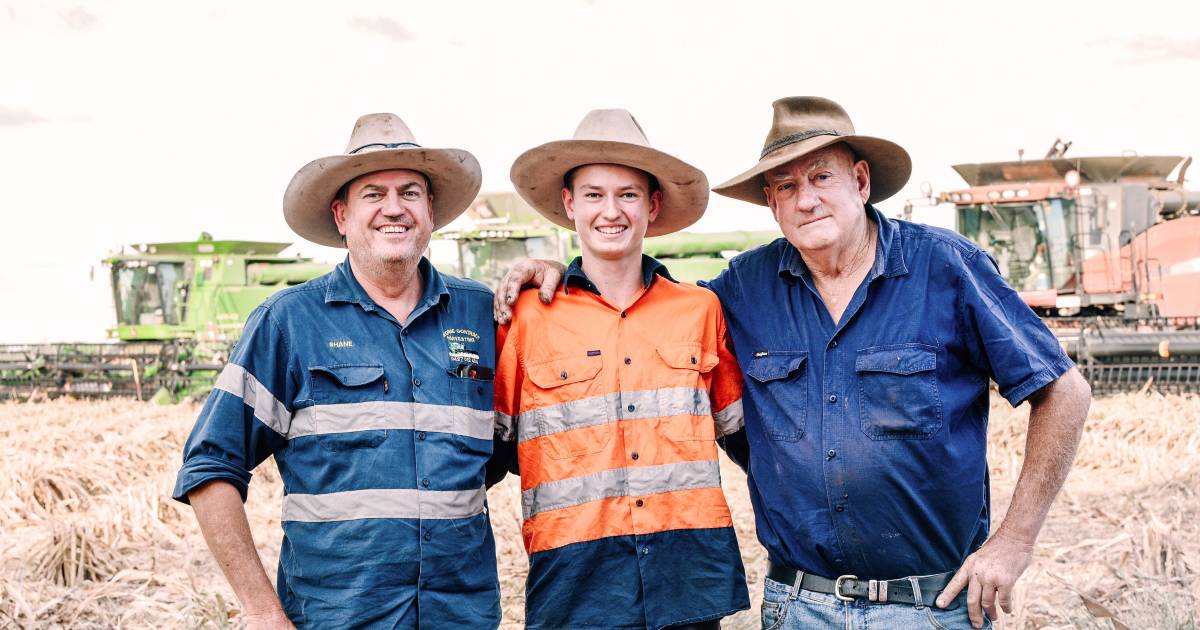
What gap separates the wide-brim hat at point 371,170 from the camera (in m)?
3.16

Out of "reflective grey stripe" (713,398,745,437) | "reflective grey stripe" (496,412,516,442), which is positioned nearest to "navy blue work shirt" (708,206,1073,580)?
"reflective grey stripe" (713,398,745,437)

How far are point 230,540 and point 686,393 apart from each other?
140cm

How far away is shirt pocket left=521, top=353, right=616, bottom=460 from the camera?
3098 millimetres

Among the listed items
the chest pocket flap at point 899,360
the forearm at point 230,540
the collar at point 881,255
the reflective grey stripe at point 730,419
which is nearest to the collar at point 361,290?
the forearm at point 230,540

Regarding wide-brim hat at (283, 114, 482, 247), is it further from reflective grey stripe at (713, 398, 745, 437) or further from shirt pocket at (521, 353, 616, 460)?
reflective grey stripe at (713, 398, 745, 437)

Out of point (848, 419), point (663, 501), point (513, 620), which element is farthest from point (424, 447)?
point (513, 620)

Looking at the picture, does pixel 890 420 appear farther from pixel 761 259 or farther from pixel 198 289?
pixel 198 289

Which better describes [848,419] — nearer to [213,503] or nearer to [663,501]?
[663,501]

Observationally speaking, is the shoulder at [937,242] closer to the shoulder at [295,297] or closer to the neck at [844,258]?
the neck at [844,258]

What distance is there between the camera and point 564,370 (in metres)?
3.15

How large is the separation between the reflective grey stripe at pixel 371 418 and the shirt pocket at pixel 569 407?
303 millimetres

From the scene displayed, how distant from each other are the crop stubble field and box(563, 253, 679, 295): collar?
2.17m

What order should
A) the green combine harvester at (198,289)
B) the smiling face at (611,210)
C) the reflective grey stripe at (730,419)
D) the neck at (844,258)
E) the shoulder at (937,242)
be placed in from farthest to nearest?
Answer: the green combine harvester at (198,289), the reflective grey stripe at (730,419), the smiling face at (611,210), the neck at (844,258), the shoulder at (937,242)

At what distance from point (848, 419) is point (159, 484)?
23.3 feet
